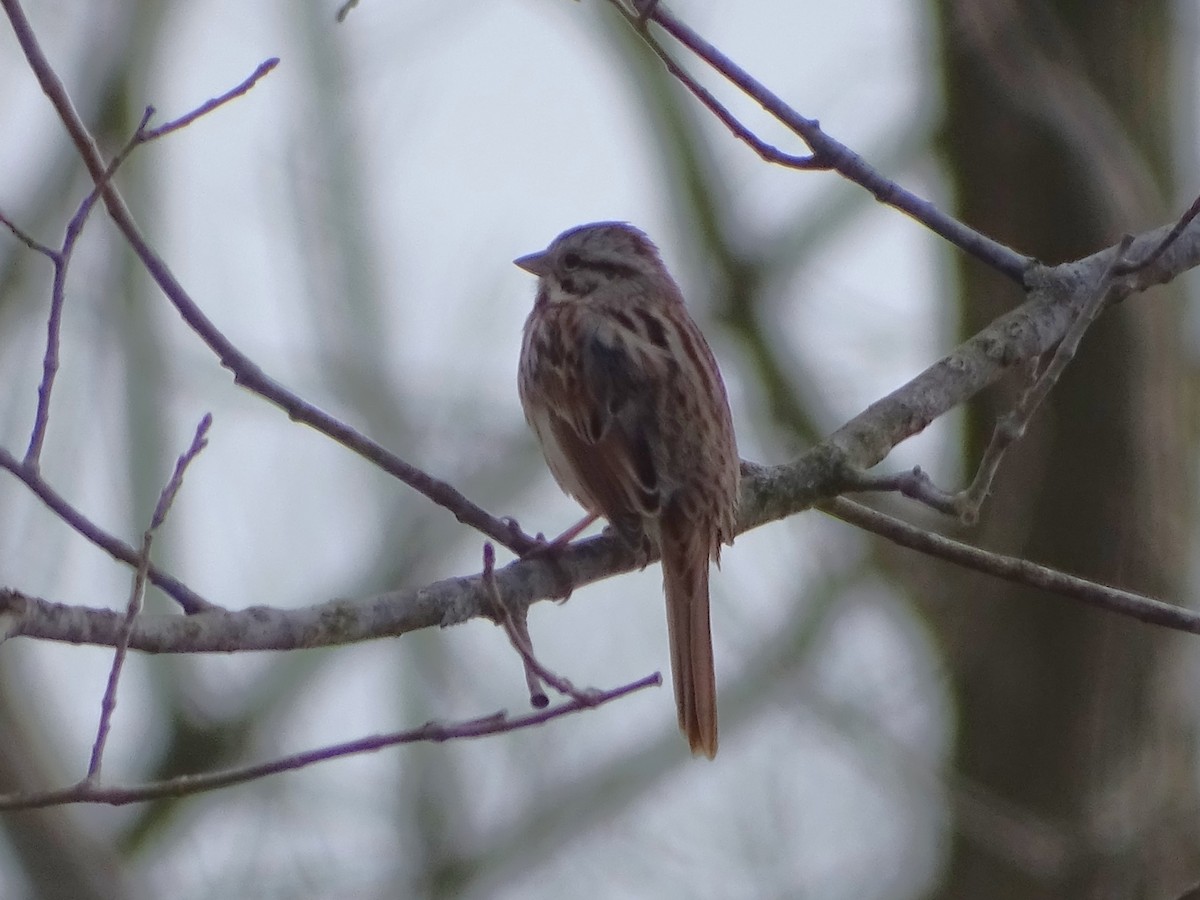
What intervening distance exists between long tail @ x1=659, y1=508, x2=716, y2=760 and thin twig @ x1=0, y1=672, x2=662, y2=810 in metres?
1.43

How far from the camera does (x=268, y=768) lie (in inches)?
110

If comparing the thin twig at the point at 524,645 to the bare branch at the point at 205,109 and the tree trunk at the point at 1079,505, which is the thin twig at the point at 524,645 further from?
the tree trunk at the point at 1079,505

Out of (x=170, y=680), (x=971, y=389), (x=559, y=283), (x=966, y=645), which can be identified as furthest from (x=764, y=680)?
(x=971, y=389)

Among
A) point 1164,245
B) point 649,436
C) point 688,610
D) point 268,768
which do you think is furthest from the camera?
point 649,436

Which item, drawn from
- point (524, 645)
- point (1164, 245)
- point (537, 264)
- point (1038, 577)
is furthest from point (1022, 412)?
point (537, 264)

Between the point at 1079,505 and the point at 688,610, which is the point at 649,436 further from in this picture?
the point at 1079,505

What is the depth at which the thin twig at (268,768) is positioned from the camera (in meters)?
2.61

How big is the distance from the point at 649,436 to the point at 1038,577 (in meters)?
1.52

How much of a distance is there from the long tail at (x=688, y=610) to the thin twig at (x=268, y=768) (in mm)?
1431

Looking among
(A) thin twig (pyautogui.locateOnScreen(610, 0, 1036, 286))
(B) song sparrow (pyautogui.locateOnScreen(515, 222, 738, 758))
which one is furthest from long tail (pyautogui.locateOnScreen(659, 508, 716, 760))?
(A) thin twig (pyautogui.locateOnScreen(610, 0, 1036, 286))

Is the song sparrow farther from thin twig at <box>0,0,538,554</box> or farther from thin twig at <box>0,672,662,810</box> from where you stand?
thin twig at <box>0,672,662,810</box>

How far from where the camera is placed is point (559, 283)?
6.19 m

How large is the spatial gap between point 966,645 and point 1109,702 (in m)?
0.78

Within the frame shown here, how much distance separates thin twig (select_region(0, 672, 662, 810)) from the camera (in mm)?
2607
